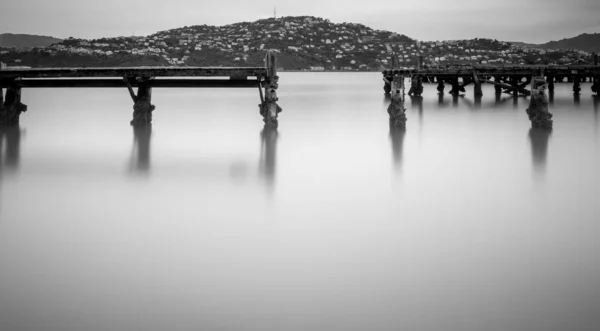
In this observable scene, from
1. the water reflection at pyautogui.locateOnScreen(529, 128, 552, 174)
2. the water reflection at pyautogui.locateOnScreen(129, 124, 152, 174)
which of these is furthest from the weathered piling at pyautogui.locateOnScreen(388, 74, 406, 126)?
the water reflection at pyautogui.locateOnScreen(129, 124, 152, 174)

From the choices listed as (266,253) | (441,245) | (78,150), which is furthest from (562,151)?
(78,150)

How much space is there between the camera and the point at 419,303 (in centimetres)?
481

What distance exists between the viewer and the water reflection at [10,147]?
12.2 meters

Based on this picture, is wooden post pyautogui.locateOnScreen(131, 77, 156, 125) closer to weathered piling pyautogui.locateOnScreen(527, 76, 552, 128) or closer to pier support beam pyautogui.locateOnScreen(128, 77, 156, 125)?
pier support beam pyautogui.locateOnScreen(128, 77, 156, 125)

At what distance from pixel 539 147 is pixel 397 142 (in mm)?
3395

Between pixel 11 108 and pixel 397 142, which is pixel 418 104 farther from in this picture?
pixel 11 108

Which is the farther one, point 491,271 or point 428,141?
point 428,141

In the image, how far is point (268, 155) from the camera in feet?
44.9

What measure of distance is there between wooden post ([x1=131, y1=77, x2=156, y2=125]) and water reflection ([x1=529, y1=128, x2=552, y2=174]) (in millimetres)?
9662

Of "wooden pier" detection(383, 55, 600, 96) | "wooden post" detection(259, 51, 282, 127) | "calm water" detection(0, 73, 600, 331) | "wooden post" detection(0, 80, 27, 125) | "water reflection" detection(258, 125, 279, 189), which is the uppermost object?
"wooden pier" detection(383, 55, 600, 96)

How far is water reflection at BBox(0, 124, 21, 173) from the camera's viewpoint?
12230mm

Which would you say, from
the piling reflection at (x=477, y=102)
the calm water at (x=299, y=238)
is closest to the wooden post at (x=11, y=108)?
the calm water at (x=299, y=238)

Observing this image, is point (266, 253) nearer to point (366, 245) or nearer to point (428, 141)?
point (366, 245)

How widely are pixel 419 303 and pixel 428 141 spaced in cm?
1199
